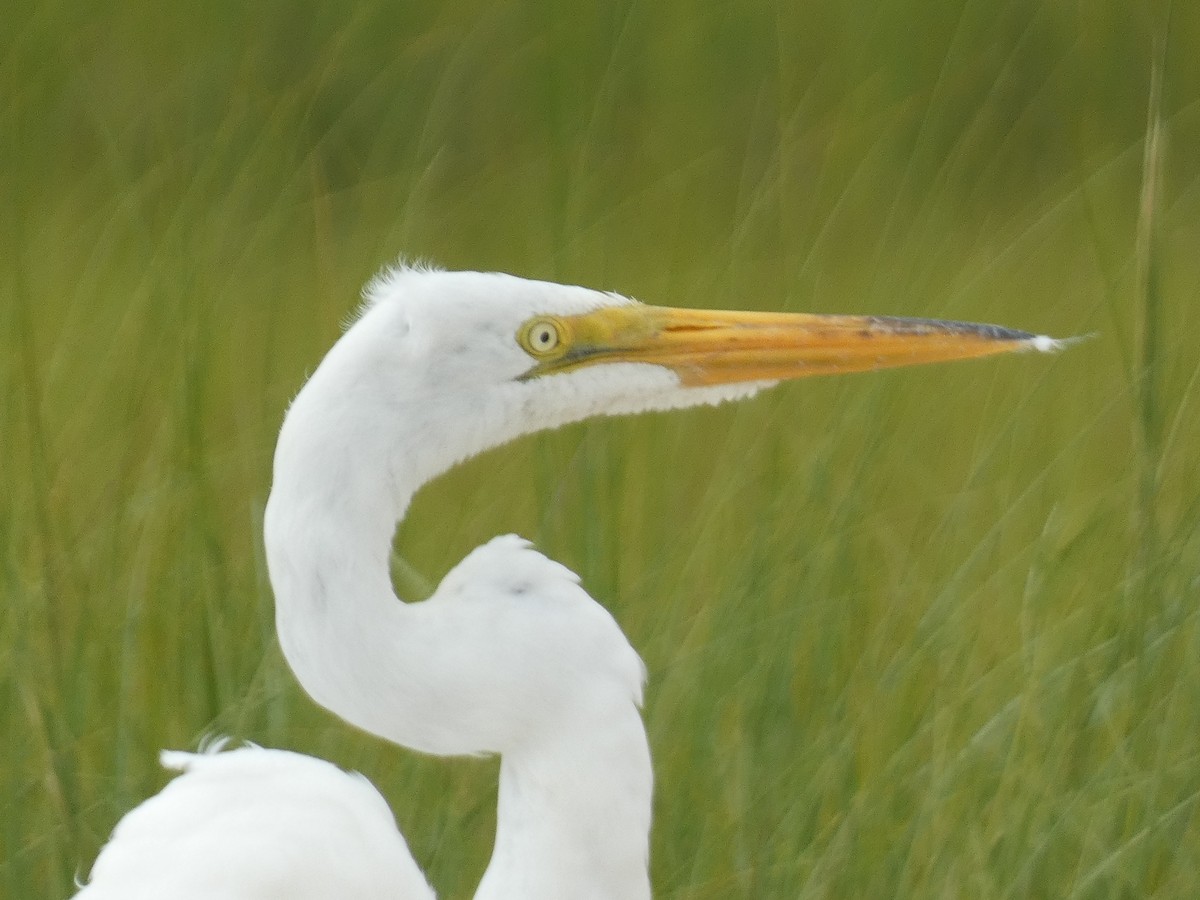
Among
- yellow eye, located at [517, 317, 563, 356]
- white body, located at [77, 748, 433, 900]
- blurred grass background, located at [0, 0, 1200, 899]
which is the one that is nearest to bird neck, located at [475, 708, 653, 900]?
white body, located at [77, 748, 433, 900]

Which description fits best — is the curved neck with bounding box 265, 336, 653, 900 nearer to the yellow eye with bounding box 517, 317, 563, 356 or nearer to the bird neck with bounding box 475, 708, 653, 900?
the bird neck with bounding box 475, 708, 653, 900

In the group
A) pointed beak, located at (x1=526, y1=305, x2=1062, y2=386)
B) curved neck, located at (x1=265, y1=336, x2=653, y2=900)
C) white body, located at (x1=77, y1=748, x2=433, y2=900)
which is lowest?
white body, located at (x1=77, y1=748, x2=433, y2=900)

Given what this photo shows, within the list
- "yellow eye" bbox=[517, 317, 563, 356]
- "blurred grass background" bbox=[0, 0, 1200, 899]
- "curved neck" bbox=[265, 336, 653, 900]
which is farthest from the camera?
"blurred grass background" bbox=[0, 0, 1200, 899]

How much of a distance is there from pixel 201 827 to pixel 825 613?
79cm

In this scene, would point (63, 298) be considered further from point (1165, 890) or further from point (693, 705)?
point (1165, 890)

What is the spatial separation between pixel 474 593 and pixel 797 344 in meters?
0.34

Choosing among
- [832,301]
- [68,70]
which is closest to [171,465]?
[68,70]

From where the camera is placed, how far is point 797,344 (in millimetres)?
1263

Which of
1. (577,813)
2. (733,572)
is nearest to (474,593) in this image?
(577,813)

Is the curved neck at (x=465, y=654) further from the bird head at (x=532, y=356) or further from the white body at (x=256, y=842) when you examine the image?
the white body at (x=256, y=842)

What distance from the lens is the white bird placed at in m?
1.08

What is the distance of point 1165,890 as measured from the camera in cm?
154

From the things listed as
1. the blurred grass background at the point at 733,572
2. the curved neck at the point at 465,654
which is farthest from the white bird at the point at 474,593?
the blurred grass background at the point at 733,572

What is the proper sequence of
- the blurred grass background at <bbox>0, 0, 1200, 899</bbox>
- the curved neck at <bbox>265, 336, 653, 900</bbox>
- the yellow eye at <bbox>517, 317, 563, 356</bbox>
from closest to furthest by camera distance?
the curved neck at <bbox>265, 336, 653, 900</bbox> → the yellow eye at <bbox>517, 317, 563, 356</bbox> → the blurred grass background at <bbox>0, 0, 1200, 899</bbox>
